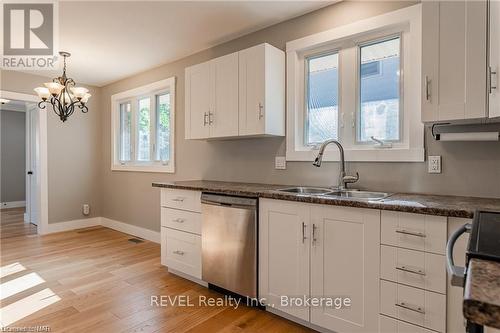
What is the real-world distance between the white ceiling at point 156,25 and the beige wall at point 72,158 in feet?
4.07

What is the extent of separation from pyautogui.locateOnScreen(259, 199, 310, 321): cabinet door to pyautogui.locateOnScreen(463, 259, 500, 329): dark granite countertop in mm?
1431

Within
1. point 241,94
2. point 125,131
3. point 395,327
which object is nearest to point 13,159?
point 125,131

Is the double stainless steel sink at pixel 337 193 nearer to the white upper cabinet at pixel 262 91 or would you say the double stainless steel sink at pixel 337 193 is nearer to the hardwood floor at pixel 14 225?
the white upper cabinet at pixel 262 91

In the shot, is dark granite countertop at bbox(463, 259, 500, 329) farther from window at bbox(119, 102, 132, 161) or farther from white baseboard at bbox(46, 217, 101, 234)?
white baseboard at bbox(46, 217, 101, 234)

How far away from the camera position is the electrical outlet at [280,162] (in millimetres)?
2768

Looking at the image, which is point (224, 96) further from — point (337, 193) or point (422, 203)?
point (422, 203)

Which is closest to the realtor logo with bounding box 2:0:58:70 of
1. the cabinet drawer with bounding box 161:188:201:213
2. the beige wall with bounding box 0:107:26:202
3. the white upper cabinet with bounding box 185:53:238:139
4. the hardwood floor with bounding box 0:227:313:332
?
the white upper cabinet with bounding box 185:53:238:139

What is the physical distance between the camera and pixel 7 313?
2.20 m

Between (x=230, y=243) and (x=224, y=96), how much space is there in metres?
1.34

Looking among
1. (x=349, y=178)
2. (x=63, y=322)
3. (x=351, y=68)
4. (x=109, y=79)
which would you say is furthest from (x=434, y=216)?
(x=109, y=79)

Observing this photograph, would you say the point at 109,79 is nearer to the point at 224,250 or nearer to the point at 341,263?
the point at 224,250

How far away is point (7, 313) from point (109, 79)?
11.7 feet

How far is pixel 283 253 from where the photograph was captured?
2098 mm

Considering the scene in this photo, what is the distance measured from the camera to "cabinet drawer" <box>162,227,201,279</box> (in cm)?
270
